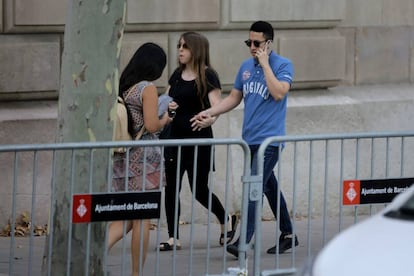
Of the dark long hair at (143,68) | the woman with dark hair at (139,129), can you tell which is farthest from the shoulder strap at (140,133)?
the dark long hair at (143,68)

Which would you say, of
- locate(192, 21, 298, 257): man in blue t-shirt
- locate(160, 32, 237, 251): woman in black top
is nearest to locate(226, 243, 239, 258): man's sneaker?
locate(192, 21, 298, 257): man in blue t-shirt

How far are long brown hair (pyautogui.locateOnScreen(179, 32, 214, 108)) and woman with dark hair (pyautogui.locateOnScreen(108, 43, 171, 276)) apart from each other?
822 mm

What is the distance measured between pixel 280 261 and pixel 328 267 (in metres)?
3.73

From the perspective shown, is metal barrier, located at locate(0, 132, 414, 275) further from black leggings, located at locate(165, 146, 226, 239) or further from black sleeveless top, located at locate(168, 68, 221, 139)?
black sleeveless top, located at locate(168, 68, 221, 139)

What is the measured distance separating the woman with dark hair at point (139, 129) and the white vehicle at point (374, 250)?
2.36m

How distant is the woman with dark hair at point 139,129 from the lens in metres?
8.18

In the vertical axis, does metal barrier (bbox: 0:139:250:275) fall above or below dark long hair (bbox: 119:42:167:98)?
below

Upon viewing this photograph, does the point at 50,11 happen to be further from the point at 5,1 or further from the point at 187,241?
the point at 187,241

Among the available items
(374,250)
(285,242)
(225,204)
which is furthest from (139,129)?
(374,250)

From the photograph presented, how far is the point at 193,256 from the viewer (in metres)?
9.49

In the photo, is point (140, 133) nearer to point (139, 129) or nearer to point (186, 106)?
point (139, 129)

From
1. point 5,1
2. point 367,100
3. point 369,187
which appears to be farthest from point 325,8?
point 369,187

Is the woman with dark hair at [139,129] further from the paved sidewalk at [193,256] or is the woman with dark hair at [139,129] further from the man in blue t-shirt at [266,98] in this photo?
the man in blue t-shirt at [266,98]

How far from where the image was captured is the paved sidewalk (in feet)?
28.9
